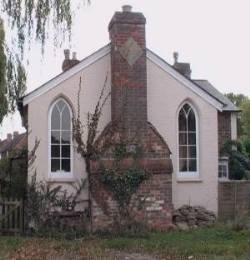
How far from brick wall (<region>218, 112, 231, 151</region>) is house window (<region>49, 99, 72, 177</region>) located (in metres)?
6.48

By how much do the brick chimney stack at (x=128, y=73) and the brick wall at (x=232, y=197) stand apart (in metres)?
3.38

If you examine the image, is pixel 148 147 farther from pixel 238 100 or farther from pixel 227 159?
pixel 238 100

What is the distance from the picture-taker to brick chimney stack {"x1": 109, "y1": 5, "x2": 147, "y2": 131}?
53.3ft

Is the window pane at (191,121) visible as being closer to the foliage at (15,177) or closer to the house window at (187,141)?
the house window at (187,141)

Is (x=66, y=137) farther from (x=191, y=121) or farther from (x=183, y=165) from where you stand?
(x=191, y=121)

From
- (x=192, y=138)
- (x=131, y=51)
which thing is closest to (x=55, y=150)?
(x=131, y=51)

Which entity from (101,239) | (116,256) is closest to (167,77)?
(101,239)

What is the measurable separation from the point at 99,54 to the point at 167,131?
121 inches

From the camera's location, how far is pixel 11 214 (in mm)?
15469

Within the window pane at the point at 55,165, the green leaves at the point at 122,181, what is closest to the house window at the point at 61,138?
the window pane at the point at 55,165

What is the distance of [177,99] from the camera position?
17453 millimetres

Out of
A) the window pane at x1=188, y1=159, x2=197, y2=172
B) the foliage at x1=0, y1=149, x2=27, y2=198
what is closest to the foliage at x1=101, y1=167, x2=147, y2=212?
the window pane at x1=188, y1=159, x2=197, y2=172

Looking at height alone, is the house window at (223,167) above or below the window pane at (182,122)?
below

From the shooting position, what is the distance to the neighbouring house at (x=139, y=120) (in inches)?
630
